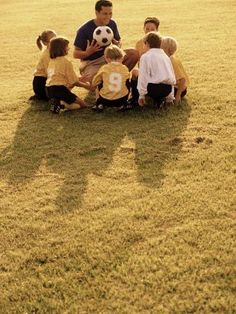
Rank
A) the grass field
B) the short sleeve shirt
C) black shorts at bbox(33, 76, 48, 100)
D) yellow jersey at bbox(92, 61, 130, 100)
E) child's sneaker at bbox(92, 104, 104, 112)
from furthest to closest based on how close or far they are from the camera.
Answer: the short sleeve shirt, black shorts at bbox(33, 76, 48, 100), child's sneaker at bbox(92, 104, 104, 112), yellow jersey at bbox(92, 61, 130, 100), the grass field

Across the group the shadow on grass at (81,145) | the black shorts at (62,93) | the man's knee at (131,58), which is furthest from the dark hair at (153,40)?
the black shorts at (62,93)

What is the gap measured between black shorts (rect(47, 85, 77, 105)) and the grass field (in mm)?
259

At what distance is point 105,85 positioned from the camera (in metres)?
7.33

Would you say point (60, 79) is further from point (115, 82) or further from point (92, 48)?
point (92, 48)

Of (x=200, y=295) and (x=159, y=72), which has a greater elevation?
(x=159, y=72)

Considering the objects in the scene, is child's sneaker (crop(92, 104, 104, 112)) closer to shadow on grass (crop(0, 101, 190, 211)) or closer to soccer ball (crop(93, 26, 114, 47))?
shadow on grass (crop(0, 101, 190, 211))

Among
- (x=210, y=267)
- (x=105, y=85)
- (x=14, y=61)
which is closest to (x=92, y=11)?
(x=14, y=61)

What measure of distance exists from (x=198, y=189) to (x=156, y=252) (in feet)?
3.74

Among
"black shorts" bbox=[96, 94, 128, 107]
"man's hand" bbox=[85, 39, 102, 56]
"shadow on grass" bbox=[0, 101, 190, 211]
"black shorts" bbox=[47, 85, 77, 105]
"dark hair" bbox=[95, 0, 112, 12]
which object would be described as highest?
"dark hair" bbox=[95, 0, 112, 12]

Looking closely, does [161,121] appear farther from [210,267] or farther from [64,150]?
[210,267]

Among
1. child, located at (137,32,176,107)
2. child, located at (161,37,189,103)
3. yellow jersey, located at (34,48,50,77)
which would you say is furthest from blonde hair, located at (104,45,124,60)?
yellow jersey, located at (34,48,50,77)

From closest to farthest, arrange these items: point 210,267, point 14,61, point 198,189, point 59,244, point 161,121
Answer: point 210,267
point 59,244
point 198,189
point 161,121
point 14,61

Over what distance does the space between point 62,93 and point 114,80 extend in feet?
2.70

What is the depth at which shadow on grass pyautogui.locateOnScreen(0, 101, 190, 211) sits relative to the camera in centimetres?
535
